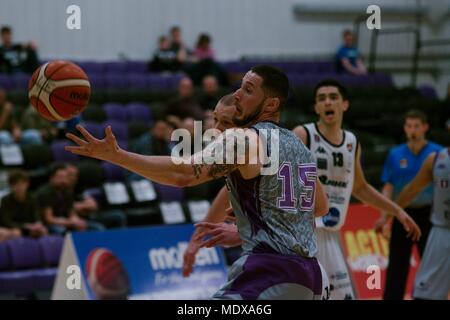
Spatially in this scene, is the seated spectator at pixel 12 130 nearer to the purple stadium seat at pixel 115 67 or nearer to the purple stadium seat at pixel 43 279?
the purple stadium seat at pixel 43 279

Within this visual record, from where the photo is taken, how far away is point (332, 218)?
21.5 ft

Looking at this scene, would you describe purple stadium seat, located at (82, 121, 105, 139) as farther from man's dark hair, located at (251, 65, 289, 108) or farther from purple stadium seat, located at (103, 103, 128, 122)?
man's dark hair, located at (251, 65, 289, 108)

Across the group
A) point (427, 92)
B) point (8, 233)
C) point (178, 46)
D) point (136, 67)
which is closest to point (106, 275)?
point (8, 233)

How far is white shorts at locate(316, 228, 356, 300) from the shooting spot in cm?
632

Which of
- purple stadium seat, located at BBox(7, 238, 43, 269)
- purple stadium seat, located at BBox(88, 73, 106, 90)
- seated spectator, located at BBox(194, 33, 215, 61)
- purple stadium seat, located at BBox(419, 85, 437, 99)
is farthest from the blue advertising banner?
purple stadium seat, located at BBox(419, 85, 437, 99)

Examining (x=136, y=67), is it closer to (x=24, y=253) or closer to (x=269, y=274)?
(x=24, y=253)

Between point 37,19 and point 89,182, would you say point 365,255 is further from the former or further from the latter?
point 37,19

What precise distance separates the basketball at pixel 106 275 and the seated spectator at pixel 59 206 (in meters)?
1.39

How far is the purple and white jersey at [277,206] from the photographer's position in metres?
4.18

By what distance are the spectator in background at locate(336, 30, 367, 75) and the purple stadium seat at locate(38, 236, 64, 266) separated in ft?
31.4

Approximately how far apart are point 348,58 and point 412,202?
9699mm

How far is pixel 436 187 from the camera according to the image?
7137 millimetres
